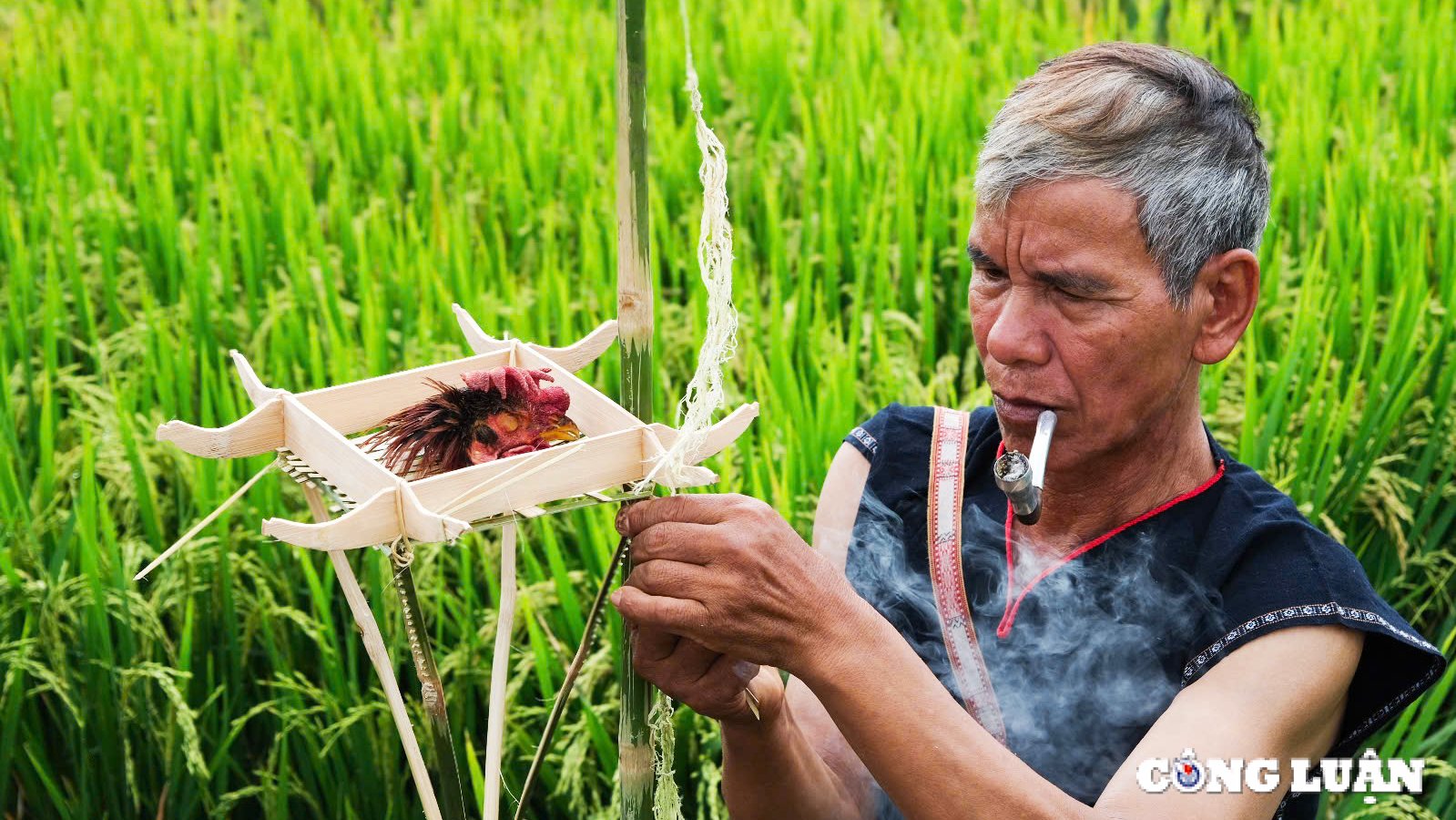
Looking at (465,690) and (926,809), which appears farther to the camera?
(465,690)

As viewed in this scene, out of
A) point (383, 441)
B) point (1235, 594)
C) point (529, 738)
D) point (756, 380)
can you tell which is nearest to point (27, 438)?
point (529, 738)

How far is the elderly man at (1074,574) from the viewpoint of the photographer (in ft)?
4.15

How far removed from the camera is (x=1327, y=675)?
4.56 feet

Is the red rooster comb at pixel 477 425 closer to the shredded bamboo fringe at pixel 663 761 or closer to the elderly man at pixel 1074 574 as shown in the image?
the elderly man at pixel 1074 574

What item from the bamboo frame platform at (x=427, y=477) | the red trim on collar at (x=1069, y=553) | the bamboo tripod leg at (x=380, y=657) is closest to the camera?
the bamboo frame platform at (x=427, y=477)

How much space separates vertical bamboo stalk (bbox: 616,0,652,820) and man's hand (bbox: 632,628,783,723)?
0.07 feet

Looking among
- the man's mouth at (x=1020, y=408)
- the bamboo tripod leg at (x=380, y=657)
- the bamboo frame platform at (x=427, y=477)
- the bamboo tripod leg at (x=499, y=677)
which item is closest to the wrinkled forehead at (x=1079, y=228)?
the man's mouth at (x=1020, y=408)

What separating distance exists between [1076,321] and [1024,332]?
2.0 inches

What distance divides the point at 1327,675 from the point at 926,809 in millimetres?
431

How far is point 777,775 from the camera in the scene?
1521mm

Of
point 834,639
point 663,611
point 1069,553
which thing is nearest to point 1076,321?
point 1069,553

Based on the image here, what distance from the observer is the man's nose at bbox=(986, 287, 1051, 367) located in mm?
1422

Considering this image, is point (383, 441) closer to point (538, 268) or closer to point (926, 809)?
point (926, 809)

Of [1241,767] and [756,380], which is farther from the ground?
[1241,767]
